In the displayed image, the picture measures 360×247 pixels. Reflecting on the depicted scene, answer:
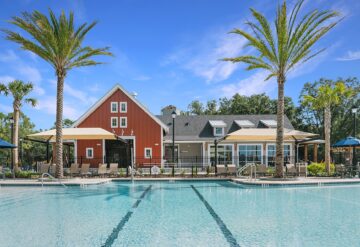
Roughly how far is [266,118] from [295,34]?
20.7m

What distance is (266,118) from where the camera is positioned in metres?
40.1

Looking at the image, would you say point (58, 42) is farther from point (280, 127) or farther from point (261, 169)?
point (261, 169)

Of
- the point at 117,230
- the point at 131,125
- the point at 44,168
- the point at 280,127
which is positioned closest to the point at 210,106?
the point at 131,125

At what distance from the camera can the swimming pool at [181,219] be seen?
781 centimetres

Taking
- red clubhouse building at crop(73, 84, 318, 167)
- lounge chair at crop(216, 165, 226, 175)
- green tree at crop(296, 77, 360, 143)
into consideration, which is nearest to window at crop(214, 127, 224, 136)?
red clubhouse building at crop(73, 84, 318, 167)

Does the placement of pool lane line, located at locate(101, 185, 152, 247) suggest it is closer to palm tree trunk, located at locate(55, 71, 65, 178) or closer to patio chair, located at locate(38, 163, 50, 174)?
palm tree trunk, located at locate(55, 71, 65, 178)

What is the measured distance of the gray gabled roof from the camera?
37688mm

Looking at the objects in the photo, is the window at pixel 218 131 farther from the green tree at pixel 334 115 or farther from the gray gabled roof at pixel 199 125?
the green tree at pixel 334 115

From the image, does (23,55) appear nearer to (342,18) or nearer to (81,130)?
(81,130)

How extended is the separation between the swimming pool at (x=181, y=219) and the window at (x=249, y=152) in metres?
20.0

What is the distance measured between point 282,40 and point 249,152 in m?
17.9

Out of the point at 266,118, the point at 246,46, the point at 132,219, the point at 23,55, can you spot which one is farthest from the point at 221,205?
the point at 266,118

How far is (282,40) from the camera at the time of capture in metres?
20.1

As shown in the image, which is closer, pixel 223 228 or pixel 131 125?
pixel 223 228
